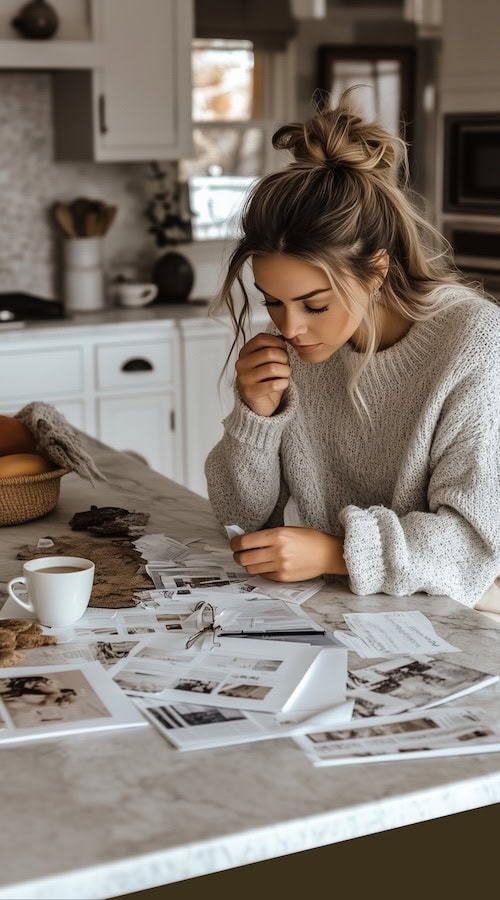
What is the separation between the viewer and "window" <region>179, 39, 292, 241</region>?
476 centimetres

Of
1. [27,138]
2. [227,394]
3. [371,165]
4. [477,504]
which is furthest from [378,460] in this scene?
[27,138]

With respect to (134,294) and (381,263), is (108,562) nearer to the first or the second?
(381,263)

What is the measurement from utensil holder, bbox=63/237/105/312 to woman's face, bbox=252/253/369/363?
9.52 feet

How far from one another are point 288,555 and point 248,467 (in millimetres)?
329

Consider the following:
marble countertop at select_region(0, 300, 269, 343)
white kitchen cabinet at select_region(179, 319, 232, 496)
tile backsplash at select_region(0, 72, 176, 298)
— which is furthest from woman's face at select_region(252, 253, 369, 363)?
tile backsplash at select_region(0, 72, 176, 298)

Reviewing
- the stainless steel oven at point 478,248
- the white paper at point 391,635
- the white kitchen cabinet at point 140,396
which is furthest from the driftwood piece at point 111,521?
the stainless steel oven at point 478,248

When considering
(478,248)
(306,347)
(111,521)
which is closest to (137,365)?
(478,248)

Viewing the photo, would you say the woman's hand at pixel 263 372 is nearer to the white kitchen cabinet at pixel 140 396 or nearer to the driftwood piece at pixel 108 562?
the driftwood piece at pixel 108 562

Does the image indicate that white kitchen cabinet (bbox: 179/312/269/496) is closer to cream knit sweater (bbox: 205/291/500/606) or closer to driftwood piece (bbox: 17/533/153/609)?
Answer: cream knit sweater (bbox: 205/291/500/606)

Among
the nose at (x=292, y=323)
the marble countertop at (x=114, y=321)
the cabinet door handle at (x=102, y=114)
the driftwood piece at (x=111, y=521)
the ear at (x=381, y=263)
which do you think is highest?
the cabinet door handle at (x=102, y=114)

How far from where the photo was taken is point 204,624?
148 cm

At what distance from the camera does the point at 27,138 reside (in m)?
4.55

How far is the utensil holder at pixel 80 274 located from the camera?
4559mm

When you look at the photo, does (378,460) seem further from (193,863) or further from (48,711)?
(193,863)
